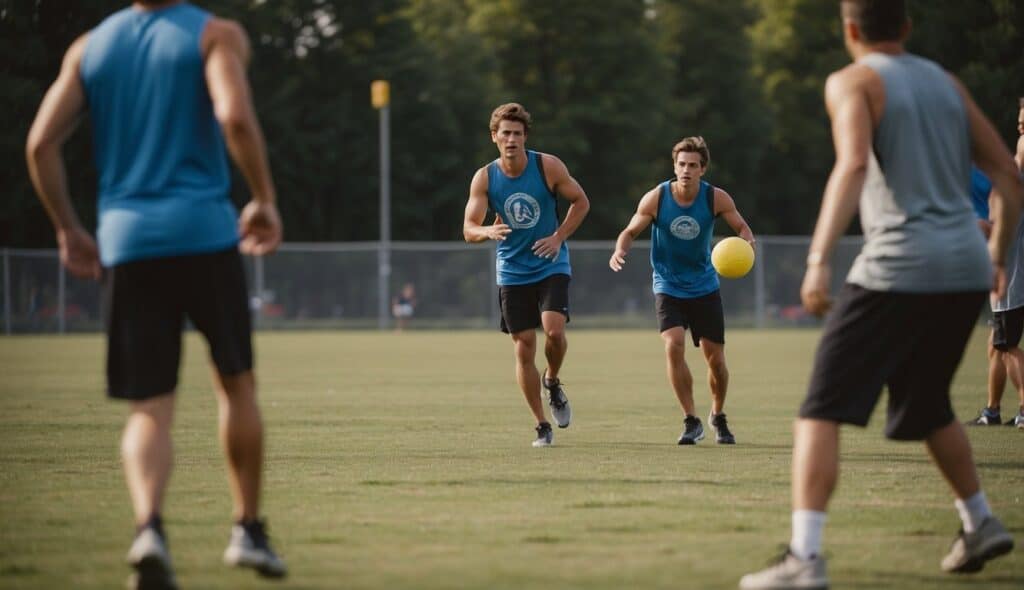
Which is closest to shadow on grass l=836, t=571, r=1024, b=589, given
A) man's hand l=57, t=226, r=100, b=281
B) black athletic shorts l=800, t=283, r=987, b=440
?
black athletic shorts l=800, t=283, r=987, b=440

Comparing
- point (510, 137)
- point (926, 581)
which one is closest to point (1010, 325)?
point (510, 137)

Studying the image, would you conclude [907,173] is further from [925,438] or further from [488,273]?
[488,273]

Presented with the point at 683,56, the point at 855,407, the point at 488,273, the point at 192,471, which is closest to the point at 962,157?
the point at 855,407

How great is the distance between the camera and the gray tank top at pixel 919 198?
225 inches

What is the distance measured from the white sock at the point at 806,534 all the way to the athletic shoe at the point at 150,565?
2200mm

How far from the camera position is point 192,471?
9547 millimetres

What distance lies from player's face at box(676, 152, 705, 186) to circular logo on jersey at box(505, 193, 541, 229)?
110 cm

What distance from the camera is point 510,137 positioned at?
Result: 449 inches

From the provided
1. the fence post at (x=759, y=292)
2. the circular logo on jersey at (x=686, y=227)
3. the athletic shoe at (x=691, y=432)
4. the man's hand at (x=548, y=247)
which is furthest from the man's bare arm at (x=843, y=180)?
the fence post at (x=759, y=292)

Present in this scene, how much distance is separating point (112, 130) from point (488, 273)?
125 ft

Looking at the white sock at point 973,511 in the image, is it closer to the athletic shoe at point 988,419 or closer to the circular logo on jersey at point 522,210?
the circular logo on jersey at point 522,210

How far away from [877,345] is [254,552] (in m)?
2.41

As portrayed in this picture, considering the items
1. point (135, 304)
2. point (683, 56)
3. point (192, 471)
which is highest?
point (683, 56)

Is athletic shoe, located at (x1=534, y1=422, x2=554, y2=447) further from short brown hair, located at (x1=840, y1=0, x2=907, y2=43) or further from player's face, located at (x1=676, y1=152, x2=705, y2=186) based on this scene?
short brown hair, located at (x1=840, y1=0, x2=907, y2=43)
